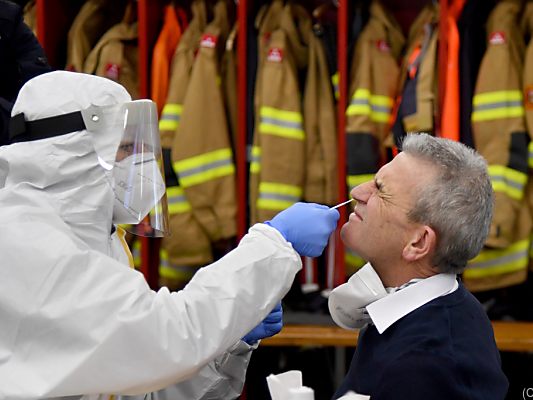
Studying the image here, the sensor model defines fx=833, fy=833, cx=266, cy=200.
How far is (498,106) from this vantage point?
3680 millimetres

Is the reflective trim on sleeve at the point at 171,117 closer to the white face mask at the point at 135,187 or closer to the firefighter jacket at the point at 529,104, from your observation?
the firefighter jacket at the point at 529,104

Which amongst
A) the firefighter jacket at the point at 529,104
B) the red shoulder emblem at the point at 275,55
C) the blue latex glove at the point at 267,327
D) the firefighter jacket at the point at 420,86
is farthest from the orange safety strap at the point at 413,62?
the blue latex glove at the point at 267,327

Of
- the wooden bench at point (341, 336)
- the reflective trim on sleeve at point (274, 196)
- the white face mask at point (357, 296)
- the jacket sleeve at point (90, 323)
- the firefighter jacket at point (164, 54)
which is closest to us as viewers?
the jacket sleeve at point (90, 323)

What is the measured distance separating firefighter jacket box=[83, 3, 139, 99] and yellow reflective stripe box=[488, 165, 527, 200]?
179 centimetres

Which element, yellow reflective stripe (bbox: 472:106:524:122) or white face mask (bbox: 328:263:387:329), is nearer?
white face mask (bbox: 328:263:387:329)

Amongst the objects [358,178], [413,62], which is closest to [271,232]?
[358,178]

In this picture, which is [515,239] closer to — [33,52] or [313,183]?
[313,183]

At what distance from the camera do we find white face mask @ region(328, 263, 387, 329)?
204 centimetres

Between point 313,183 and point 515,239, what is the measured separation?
3.13 feet

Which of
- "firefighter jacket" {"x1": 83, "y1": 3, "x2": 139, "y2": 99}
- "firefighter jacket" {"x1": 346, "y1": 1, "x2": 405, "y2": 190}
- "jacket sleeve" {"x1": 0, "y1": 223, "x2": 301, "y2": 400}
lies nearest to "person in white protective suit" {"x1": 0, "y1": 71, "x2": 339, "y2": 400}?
"jacket sleeve" {"x1": 0, "y1": 223, "x2": 301, "y2": 400}

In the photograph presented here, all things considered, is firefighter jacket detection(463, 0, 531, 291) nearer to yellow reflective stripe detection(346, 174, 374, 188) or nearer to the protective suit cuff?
yellow reflective stripe detection(346, 174, 374, 188)

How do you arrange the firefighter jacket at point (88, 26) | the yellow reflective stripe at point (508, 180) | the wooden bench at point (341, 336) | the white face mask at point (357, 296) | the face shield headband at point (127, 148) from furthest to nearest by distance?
the firefighter jacket at point (88, 26)
the yellow reflective stripe at point (508, 180)
the wooden bench at point (341, 336)
the white face mask at point (357, 296)
the face shield headband at point (127, 148)

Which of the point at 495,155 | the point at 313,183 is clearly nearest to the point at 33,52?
the point at 313,183

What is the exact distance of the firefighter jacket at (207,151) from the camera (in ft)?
12.9
